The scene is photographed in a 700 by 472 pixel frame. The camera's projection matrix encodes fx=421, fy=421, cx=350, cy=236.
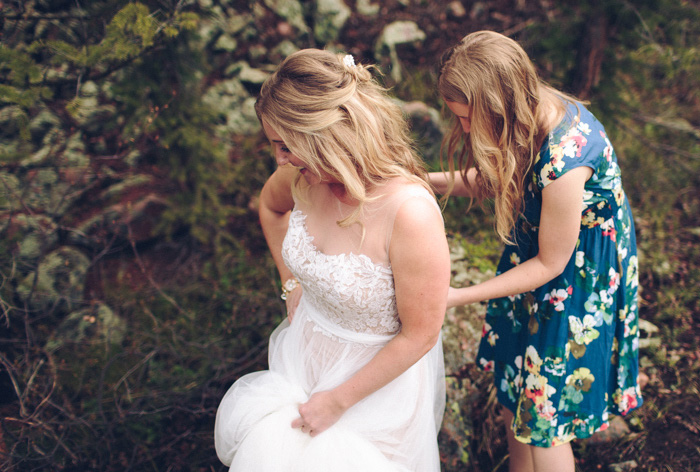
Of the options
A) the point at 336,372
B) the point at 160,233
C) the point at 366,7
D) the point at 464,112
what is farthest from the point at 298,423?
the point at 366,7

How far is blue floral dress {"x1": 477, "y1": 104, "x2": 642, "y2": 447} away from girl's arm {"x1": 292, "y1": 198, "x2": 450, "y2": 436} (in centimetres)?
55

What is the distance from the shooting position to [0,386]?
2.42 meters

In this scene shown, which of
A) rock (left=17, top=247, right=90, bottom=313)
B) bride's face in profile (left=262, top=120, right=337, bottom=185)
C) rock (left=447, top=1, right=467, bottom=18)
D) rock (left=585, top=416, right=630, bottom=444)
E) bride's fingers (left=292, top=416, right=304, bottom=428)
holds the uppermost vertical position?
bride's face in profile (left=262, top=120, right=337, bottom=185)

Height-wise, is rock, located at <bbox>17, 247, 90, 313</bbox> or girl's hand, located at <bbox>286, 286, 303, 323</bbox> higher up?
girl's hand, located at <bbox>286, 286, 303, 323</bbox>

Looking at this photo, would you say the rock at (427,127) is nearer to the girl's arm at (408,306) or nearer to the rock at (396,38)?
the rock at (396,38)

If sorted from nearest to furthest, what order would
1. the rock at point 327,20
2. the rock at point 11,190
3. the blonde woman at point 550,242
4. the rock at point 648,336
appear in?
the blonde woman at point 550,242
the rock at point 11,190
the rock at point 648,336
the rock at point 327,20

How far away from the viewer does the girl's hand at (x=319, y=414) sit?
1.41 metres

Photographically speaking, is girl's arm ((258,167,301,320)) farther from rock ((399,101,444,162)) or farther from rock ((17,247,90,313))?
rock ((399,101,444,162))

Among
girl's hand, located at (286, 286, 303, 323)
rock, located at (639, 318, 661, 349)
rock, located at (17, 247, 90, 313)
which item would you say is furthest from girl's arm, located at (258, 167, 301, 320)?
rock, located at (639, 318, 661, 349)

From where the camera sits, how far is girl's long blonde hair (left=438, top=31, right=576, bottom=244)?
59.5 inches

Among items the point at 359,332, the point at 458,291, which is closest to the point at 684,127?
the point at 458,291

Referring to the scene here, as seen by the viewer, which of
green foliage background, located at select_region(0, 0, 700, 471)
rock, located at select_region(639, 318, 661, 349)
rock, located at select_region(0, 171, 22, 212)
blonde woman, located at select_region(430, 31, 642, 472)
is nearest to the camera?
blonde woman, located at select_region(430, 31, 642, 472)

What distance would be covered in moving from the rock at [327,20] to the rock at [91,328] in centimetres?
346

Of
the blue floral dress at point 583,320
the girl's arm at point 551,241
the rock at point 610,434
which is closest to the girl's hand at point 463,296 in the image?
the girl's arm at point 551,241
